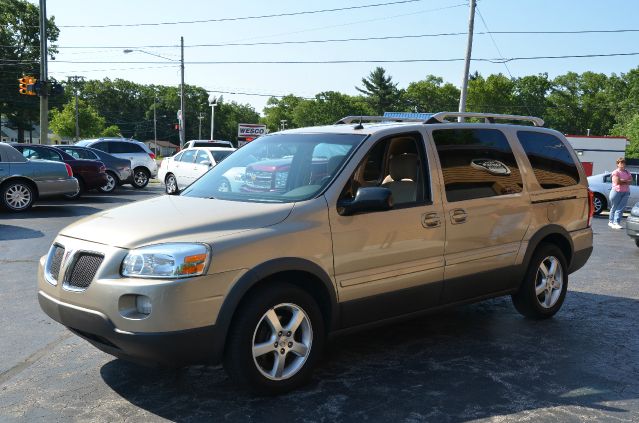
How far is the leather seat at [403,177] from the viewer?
15.8 ft

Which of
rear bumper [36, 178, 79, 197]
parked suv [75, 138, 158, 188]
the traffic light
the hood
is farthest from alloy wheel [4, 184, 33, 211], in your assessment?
the traffic light

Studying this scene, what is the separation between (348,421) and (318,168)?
5.96 ft

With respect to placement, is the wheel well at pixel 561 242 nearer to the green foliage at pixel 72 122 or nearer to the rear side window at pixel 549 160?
the rear side window at pixel 549 160

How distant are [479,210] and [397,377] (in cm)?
158

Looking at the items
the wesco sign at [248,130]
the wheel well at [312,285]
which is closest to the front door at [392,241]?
the wheel well at [312,285]

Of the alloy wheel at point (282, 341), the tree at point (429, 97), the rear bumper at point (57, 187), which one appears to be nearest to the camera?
the alloy wheel at point (282, 341)

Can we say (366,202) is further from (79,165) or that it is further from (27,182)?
(79,165)

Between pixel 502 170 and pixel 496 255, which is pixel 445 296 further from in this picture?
pixel 502 170

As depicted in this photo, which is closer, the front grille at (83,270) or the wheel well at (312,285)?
the front grille at (83,270)

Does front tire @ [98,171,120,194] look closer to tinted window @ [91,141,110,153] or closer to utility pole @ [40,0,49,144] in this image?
tinted window @ [91,141,110,153]

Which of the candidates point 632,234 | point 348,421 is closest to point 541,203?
point 348,421

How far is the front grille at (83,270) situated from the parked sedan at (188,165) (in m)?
15.3

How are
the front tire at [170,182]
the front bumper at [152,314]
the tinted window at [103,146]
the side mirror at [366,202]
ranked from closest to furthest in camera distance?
the front bumper at [152,314], the side mirror at [366,202], the front tire at [170,182], the tinted window at [103,146]

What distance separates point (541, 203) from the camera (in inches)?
230
